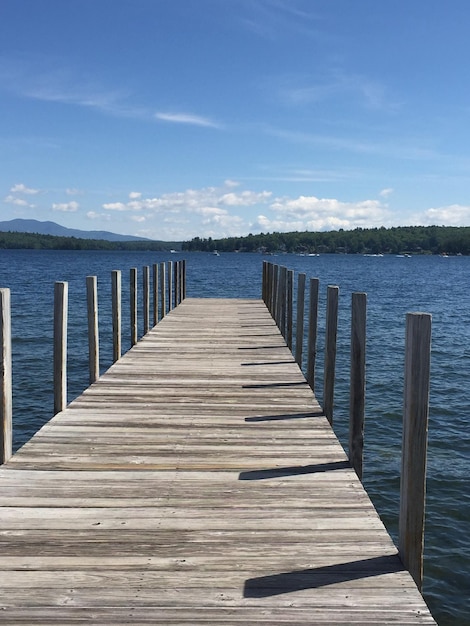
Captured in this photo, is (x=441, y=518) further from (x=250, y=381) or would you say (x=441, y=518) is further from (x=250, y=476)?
(x=250, y=476)

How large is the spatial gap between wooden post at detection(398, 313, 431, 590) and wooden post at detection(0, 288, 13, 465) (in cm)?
311

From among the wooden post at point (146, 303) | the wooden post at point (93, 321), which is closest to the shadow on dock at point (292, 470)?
the wooden post at point (93, 321)

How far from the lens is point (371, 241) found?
178m

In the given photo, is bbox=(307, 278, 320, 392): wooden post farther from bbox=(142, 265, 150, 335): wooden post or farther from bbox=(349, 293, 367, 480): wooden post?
bbox=(142, 265, 150, 335): wooden post

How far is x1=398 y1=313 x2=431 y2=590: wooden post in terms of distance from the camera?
3725 millimetres

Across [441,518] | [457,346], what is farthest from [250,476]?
[457,346]

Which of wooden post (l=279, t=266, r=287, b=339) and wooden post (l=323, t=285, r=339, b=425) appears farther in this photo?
wooden post (l=279, t=266, r=287, b=339)

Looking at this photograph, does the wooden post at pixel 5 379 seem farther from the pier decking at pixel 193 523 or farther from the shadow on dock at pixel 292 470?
the shadow on dock at pixel 292 470

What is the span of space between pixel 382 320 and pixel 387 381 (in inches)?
566

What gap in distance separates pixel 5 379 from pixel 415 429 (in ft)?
10.8

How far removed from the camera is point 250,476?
4875 mm

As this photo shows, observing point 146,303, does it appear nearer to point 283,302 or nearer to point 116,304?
point 283,302

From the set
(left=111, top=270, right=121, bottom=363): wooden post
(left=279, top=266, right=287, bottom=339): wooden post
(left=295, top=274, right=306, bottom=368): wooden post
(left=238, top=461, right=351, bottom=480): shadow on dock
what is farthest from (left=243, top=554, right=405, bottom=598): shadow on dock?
(left=279, top=266, right=287, bottom=339): wooden post

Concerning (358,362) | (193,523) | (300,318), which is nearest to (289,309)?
(300,318)
